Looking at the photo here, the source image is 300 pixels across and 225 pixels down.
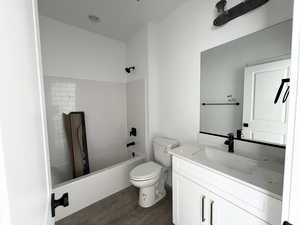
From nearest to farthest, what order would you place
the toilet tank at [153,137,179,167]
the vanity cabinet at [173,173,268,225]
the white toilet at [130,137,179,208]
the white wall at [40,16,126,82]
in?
the vanity cabinet at [173,173,268,225]
the white toilet at [130,137,179,208]
the toilet tank at [153,137,179,167]
the white wall at [40,16,126,82]

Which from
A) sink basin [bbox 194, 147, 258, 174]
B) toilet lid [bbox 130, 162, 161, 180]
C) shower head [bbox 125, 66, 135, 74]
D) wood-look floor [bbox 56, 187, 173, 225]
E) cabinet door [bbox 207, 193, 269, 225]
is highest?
shower head [bbox 125, 66, 135, 74]

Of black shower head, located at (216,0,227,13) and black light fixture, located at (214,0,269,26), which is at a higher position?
black shower head, located at (216,0,227,13)

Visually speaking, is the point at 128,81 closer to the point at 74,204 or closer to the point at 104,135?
the point at 104,135

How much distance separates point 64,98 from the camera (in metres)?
2.10

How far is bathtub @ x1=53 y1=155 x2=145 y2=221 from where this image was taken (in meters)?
1.60

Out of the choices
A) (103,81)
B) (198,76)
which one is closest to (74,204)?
(103,81)

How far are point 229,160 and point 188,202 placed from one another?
1.76 ft

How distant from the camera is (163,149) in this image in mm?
1898

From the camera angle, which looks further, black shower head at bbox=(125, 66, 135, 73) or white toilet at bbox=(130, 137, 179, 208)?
black shower head at bbox=(125, 66, 135, 73)

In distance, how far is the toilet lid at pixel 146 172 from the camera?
163 centimetres

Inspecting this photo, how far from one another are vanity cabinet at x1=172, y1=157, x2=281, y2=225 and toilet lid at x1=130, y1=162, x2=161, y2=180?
0.37m

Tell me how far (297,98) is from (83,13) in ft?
7.62

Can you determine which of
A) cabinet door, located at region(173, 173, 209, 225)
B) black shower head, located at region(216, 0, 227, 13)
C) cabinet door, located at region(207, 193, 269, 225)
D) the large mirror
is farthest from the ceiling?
cabinet door, located at region(207, 193, 269, 225)

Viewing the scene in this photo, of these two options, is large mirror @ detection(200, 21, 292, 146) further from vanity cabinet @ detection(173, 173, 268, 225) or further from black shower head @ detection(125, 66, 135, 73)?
black shower head @ detection(125, 66, 135, 73)
